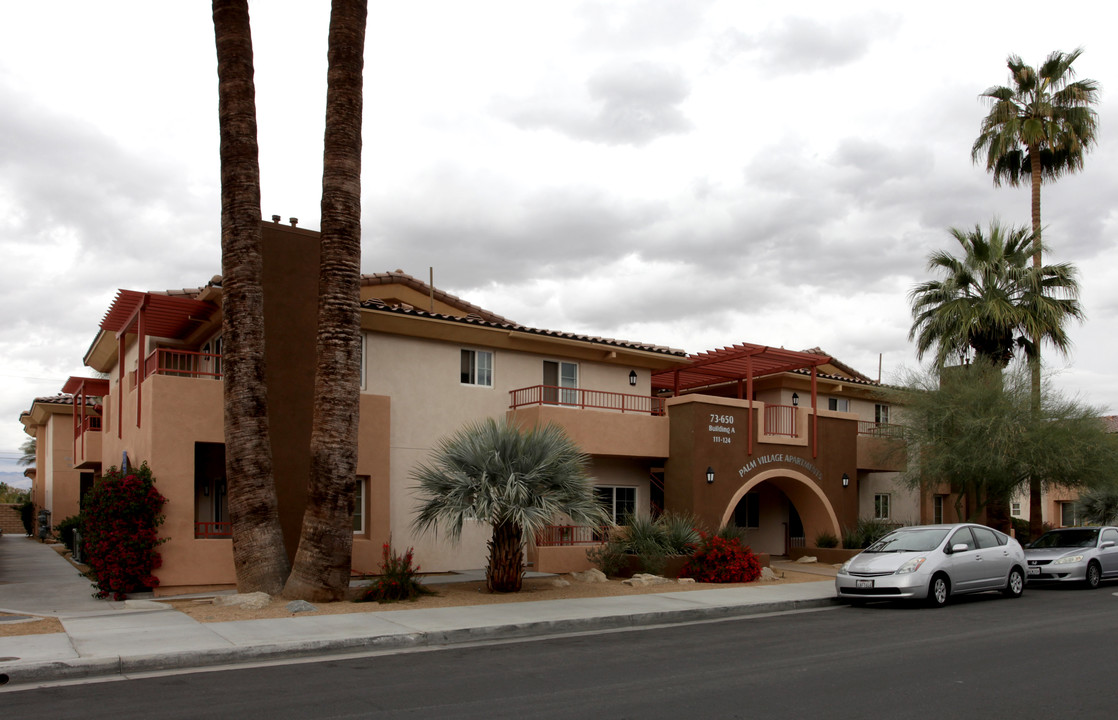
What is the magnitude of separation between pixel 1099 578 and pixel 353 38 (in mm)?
18227

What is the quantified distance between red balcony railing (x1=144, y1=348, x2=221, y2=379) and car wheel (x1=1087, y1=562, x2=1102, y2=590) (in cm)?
1804

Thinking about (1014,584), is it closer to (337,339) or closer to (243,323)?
(337,339)

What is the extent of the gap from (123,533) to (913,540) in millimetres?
13961

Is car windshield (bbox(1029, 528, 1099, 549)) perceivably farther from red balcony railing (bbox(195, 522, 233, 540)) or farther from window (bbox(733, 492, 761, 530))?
red balcony railing (bbox(195, 522, 233, 540))

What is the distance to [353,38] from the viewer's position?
50.3ft

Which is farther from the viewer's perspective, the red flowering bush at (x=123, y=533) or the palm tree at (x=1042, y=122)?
the palm tree at (x=1042, y=122)

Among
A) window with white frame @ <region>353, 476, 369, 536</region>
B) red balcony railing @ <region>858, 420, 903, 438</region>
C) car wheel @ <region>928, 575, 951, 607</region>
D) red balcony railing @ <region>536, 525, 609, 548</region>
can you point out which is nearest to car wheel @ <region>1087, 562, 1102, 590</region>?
car wheel @ <region>928, 575, 951, 607</region>

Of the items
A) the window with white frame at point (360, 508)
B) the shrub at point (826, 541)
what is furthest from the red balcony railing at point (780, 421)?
the window with white frame at point (360, 508)

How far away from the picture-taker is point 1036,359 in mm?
25188

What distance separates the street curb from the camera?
9680 millimetres

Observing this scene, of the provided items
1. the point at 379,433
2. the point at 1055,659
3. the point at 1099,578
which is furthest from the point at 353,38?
the point at 1099,578

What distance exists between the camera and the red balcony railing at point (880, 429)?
26.5 m

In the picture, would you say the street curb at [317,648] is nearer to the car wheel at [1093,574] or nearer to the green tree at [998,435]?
the car wheel at [1093,574]

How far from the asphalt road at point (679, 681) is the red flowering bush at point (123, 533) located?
22.2 feet
